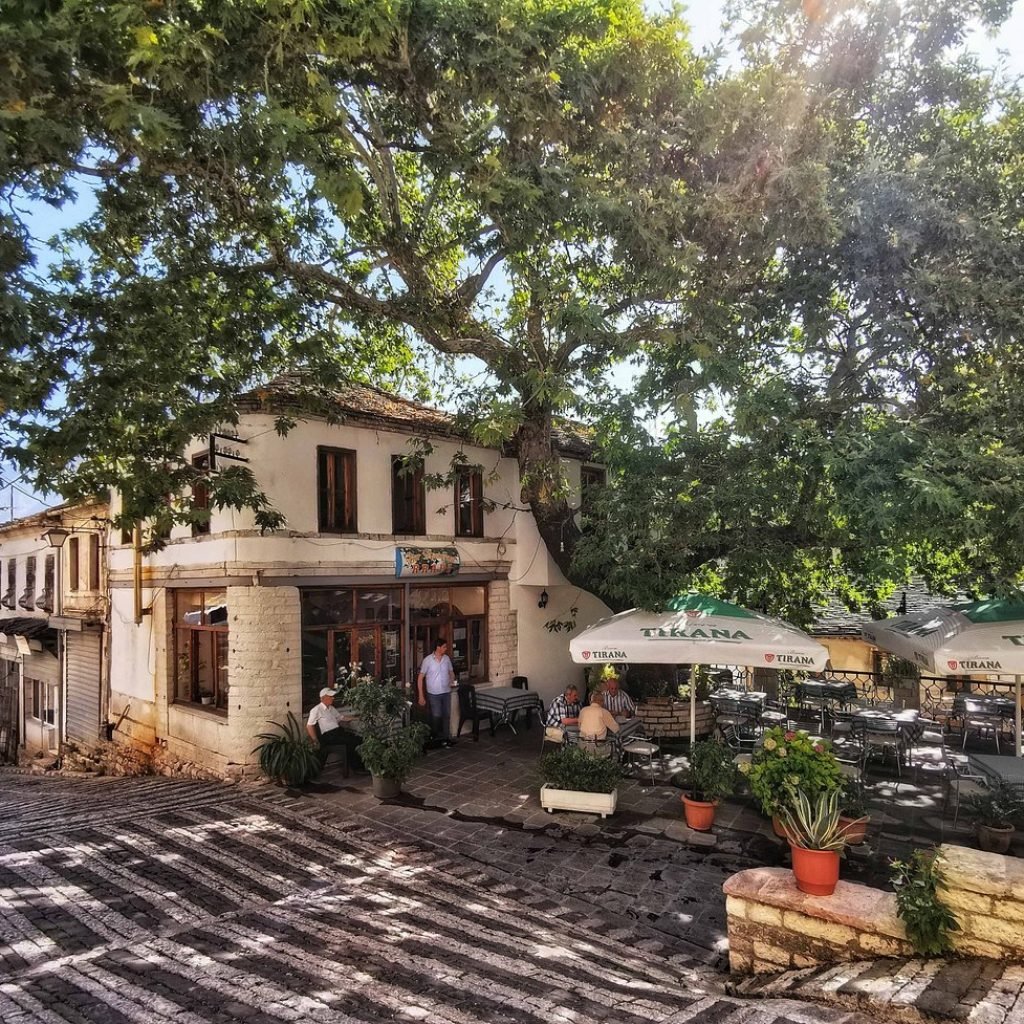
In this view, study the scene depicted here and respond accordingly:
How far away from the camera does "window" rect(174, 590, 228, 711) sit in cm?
1234

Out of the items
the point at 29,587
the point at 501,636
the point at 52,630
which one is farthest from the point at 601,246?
the point at 29,587

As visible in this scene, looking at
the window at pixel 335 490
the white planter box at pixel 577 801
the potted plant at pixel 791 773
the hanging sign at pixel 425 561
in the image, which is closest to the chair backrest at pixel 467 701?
the hanging sign at pixel 425 561

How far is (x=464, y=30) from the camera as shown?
682cm

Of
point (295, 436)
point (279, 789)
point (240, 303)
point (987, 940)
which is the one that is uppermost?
point (240, 303)

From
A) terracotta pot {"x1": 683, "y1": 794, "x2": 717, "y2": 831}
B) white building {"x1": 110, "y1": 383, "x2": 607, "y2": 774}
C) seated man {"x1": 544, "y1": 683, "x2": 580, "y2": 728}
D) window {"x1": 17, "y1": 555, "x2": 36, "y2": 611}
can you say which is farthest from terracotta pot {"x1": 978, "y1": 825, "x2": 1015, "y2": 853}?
window {"x1": 17, "y1": 555, "x2": 36, "y2": 611}

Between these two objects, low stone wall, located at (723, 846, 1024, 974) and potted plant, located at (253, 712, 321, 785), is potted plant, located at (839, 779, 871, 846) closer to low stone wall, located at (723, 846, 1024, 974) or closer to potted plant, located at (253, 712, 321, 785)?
low stone wall, located at (723, 846, 1024, 974)

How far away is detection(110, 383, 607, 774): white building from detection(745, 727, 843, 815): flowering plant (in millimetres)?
7286

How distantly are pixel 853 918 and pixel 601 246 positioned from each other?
842cm

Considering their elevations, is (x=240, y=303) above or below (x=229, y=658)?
above

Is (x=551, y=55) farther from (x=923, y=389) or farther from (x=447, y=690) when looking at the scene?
(x=447, y=690)

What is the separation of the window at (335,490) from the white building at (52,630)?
605 cm

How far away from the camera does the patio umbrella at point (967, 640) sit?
7586 millimetres

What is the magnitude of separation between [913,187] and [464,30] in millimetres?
5579

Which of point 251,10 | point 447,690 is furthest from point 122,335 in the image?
point 447,690
